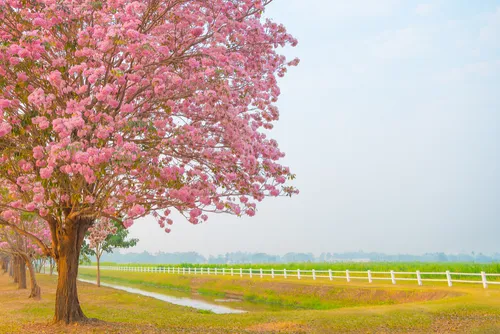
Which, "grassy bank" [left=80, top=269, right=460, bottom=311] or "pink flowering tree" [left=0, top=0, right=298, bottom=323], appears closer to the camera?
"pink flowering tree" [left=0, top=0, right=298, bottom=323]

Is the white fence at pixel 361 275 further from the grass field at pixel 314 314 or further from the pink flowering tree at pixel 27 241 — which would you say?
the pink flowering tree at pixel 27 241

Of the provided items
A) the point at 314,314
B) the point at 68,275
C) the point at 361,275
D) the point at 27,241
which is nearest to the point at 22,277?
the point at 27,241

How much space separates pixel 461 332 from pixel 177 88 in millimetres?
11438

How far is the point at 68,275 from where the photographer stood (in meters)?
13.6

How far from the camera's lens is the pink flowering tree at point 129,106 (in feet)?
31.5

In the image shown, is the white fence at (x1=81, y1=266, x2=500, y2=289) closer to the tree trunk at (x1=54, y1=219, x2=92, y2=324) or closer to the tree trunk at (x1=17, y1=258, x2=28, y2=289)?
the tree trunk at (x1=54, y1=219, x2=92, y2=324)

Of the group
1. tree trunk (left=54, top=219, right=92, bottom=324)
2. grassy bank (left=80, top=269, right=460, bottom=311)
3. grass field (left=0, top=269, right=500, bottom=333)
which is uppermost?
tree trunk (left=54, top=219, right=92, bottom=324)

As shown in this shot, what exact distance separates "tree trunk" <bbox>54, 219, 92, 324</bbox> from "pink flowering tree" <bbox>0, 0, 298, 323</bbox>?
40 millimetres

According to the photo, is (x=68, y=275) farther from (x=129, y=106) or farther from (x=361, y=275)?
(x=361, y=275)

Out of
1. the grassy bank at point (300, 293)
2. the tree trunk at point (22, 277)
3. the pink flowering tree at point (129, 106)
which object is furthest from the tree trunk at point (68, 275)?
the tree trunk at point (22, 277)

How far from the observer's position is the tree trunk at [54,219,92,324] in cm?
1342

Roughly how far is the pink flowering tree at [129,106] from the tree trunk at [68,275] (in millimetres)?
40

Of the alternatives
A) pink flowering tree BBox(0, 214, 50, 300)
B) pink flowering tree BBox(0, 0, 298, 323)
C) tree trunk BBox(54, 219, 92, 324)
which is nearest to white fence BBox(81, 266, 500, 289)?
pink flowering tree BBox(0, 0, 298, 323)

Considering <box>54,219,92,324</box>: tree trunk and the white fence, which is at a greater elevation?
<box>54,219,92,324</box>: tree trunk
